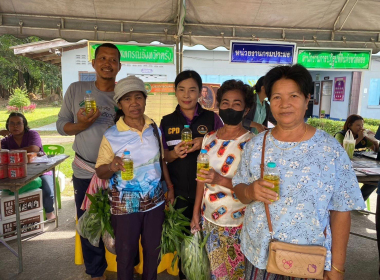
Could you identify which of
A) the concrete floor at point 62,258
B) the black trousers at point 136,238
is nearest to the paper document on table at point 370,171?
the concrete floor at point 62,258

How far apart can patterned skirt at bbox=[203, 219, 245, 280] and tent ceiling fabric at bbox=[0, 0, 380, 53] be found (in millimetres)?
3205

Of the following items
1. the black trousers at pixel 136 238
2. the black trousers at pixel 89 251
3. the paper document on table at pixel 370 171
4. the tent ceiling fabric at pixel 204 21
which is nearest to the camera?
the black trousers at pixel 136 238

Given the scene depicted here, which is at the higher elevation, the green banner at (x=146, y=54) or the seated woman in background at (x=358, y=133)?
the green banner at (x=146, y=54)

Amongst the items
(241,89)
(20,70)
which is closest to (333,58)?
(241,89)

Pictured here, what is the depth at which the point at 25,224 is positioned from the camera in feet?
14.4

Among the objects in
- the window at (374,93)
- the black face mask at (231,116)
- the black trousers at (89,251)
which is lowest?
the black trousers at (89,251)

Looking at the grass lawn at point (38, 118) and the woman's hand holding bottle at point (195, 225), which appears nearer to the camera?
the woman's hand holding bottle at point (195, 225)

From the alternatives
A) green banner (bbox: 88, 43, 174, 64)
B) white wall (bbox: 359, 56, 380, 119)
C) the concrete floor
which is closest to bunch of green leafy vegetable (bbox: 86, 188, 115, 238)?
the concrete floor

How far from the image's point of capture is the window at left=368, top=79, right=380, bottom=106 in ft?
47.2

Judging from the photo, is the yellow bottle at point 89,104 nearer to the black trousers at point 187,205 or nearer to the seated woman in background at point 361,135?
the black trousers at point 187,205

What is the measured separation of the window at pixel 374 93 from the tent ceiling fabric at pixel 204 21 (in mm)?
11231

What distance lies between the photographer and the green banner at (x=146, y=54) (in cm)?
452

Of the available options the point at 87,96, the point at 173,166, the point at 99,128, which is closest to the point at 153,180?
the point at 173,166

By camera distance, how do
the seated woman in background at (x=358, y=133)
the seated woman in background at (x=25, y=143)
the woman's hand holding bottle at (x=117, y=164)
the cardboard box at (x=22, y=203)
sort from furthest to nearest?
1. the seated woman in background at (x=358, y=133)
2. the seated woman in background at (x=25, y=143)
3. the cardboard box at (x=22, y=203)
4. the woman's hand holding bottle at (x=117, y=164)
